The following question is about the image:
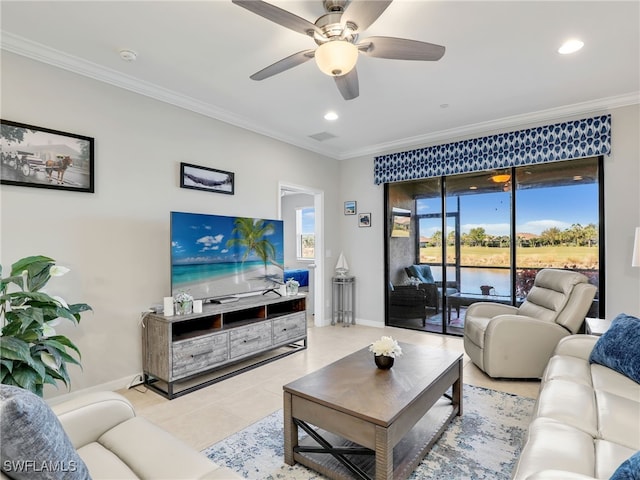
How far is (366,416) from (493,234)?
361 cm

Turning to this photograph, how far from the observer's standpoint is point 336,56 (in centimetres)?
197

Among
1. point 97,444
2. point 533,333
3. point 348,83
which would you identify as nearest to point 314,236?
point 533,333

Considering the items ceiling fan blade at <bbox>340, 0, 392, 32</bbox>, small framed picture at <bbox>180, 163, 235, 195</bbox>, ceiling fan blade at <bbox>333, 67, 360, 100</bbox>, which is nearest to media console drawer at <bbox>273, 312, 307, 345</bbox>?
small framed picture at <bbox>180, 163, 235, 195</bbox>

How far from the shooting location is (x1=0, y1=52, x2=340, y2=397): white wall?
2.59 m

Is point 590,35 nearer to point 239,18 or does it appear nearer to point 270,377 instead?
point 239,18

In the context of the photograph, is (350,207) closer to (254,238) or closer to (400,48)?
(254,238)

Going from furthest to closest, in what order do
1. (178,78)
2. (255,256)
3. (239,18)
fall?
(255,256) < (178,78) < (239,18)

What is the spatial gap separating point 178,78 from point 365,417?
310cm

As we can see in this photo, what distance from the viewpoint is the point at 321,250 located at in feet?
17.9

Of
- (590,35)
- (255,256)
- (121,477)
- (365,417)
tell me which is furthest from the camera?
(255,256)

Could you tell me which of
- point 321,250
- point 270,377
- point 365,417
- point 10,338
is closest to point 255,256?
point 270,377

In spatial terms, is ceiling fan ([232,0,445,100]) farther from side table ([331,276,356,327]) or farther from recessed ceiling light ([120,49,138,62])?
side table ([331,276,356,327])

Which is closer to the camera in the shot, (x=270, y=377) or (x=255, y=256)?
(x=270, y=377)

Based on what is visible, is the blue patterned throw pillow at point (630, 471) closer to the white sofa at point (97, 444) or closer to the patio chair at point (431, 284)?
the white sofa at point (97, 444)
